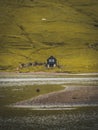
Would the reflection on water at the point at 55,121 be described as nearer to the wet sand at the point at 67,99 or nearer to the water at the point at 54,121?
the water at the point at 54,121

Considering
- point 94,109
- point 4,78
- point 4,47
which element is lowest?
point 94,109

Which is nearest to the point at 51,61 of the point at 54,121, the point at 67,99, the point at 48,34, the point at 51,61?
the point at 51,61

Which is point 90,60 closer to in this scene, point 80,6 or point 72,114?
point 80,6

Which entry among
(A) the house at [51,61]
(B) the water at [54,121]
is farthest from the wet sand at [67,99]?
(A) the house at [51,61]

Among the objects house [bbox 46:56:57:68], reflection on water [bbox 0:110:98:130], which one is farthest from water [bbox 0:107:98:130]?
house [bbox 46:56:57:68]

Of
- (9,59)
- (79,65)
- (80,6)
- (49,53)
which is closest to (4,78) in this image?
(9,59)

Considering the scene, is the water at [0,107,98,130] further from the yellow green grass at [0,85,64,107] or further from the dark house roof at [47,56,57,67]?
the dark house roof at [47,56,57,67]

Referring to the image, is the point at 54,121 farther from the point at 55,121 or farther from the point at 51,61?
the point at 51,61
